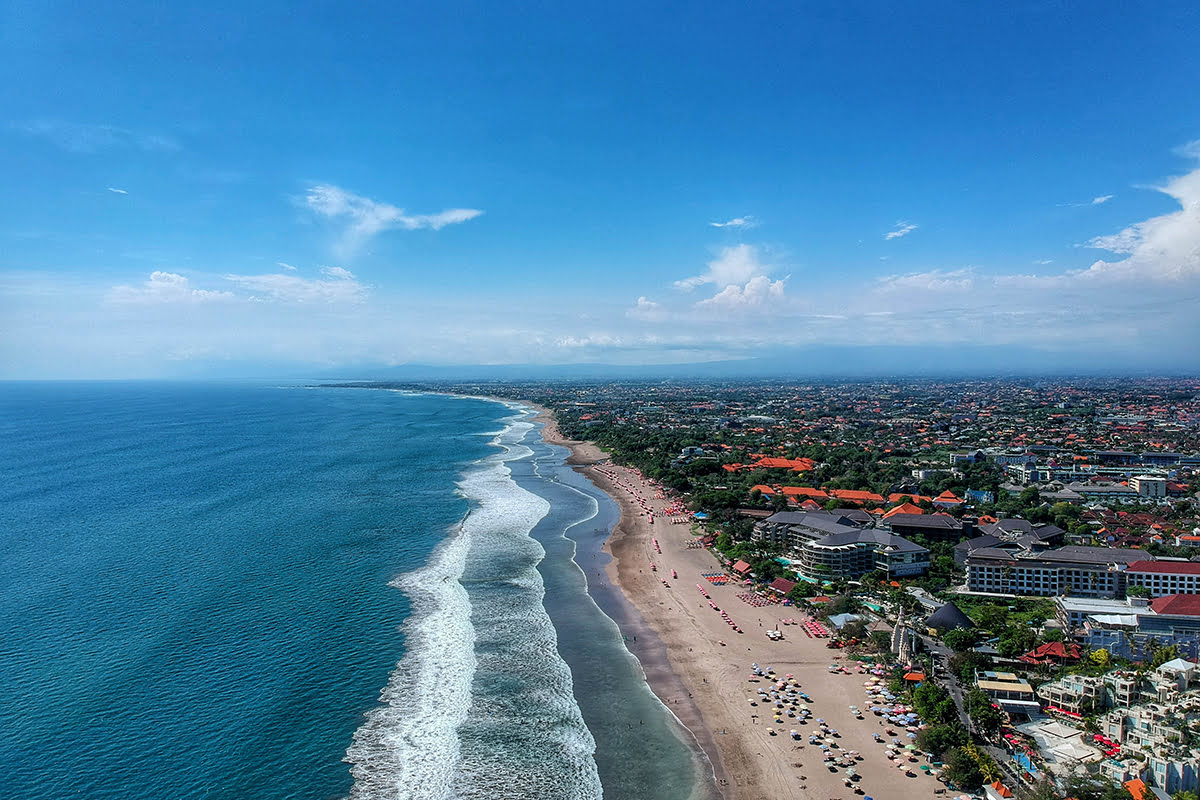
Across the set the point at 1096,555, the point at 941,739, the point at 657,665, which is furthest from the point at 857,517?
the point at 941,739

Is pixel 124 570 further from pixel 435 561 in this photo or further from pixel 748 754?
pixel 748 754

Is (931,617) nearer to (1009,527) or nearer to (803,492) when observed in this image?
(1009,527)

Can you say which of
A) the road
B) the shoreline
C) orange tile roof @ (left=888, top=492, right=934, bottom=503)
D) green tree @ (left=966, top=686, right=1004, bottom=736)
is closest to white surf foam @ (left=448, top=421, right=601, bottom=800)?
the shoreline

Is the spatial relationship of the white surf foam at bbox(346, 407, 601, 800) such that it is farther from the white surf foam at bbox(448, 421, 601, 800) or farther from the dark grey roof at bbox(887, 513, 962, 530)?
the dark grey roof at bbox(887, 513, 962, 530)

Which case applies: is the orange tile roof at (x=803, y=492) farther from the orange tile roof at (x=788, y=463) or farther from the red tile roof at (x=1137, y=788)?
the red tile roof at (x=1137, y=788)

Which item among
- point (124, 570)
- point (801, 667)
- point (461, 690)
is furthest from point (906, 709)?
point (124, 570)

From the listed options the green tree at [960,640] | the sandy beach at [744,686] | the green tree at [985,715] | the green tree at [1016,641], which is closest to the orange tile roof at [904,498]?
the sandy beach at [744,686]

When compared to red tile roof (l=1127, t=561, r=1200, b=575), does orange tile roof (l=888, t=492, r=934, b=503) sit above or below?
below
